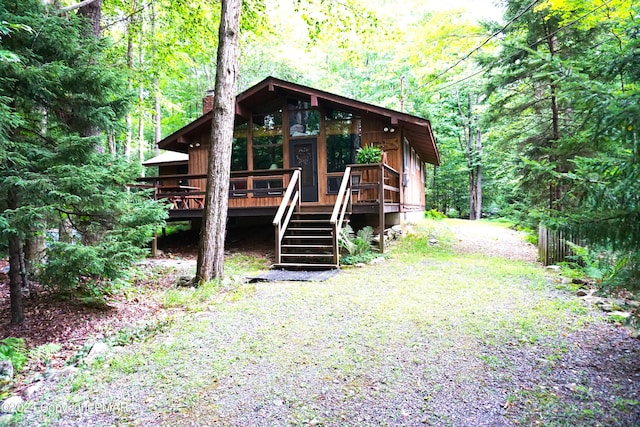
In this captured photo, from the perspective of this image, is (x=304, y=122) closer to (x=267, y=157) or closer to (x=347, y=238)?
(x=267, y=157)

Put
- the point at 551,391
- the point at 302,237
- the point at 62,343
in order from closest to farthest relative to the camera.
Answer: the point at 551,391
the point at 62,343
the point at 302,237

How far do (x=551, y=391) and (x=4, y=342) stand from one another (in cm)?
492

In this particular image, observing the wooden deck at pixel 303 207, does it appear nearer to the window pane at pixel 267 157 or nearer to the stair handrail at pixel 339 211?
the stair handrail at pixel 339 211

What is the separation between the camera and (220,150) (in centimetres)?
629

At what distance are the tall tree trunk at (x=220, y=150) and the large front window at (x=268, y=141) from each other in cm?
527

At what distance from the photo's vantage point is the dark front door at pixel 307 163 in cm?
1132

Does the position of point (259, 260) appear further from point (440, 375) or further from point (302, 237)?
point (440, 375)

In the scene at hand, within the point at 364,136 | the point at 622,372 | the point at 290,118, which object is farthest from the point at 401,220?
the point at 622,372

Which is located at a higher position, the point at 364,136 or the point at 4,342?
the point at 364,136

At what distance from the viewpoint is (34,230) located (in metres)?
4.13

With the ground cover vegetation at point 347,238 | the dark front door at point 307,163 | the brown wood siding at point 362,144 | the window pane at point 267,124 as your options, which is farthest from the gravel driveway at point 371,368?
the window pane at point 267,124

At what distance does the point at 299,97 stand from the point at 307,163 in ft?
6.84

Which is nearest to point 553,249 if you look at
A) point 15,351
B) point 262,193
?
point 262,193

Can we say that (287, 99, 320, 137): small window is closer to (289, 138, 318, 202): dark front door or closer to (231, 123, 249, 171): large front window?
(289, 138, 318, 202): dark front door
